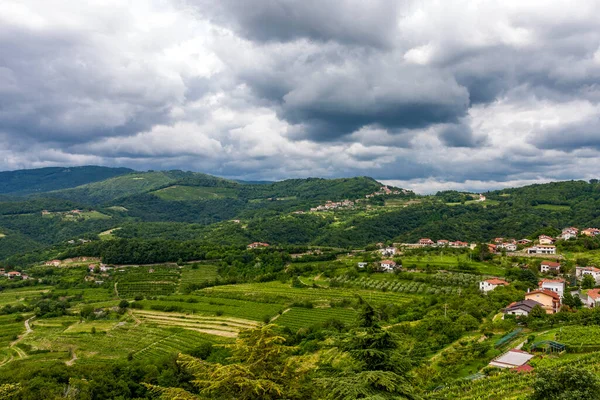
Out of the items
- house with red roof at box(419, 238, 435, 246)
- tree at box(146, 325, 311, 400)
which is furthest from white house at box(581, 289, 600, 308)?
house with red roof at box(419, 238, 435, 246)

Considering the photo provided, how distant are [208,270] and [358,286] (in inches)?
1522

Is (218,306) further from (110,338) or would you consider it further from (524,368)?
(524,368)

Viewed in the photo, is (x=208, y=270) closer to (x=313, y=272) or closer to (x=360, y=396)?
(x=313, y=272)

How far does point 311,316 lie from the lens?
2216 inches

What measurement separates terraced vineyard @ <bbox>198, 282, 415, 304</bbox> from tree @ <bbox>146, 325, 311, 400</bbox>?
166 feet

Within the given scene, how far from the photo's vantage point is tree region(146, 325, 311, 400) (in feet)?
28.4

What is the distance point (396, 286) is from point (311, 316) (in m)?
18.2

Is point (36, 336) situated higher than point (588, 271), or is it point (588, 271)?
point (588, 271)

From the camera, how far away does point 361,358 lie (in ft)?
33.6

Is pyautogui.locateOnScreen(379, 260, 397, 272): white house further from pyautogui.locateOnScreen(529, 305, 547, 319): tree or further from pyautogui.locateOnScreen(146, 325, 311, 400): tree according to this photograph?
pyautogui.locateOnScreen(146, 325, 311, 400): tree

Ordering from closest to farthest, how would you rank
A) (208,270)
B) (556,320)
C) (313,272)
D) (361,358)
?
(361,358)
(556,320)
(313,272)
(208,270)

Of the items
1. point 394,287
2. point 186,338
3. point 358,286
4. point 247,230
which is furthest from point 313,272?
point 247,230

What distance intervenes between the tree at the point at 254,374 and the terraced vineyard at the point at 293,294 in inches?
1992

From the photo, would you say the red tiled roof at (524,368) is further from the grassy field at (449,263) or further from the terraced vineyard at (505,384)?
the grassy field at (449,263)
